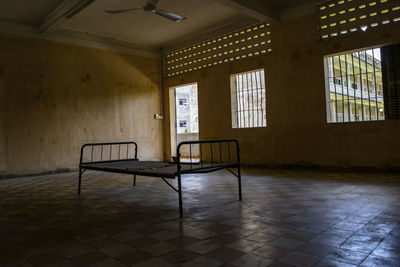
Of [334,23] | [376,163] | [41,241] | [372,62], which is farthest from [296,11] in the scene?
[41,241]

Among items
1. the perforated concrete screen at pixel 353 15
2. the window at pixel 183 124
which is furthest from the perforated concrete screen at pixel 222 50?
the window at pixel 183 124

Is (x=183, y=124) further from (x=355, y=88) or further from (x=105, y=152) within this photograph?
(x=355, y=88)

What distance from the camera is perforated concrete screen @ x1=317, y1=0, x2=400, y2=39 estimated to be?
614 centimetres

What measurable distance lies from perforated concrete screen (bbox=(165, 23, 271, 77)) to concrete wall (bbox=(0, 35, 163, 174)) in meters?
1.10

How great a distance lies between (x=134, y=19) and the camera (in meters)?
8.14

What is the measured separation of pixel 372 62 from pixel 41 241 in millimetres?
7325

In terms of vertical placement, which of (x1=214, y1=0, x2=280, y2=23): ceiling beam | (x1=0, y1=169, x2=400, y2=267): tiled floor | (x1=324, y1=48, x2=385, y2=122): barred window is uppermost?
(x1=214, y1=0, x2=280, y2=23): ceiling beam

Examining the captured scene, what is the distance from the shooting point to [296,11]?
24.2ft

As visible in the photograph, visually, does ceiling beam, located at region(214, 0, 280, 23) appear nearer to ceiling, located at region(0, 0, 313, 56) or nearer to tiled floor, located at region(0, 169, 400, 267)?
ceiling, located at region(0, 0, 313, 56)

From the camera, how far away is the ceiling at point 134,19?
705cm

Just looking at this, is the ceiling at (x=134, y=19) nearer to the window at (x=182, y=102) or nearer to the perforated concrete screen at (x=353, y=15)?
the perforated concrete screen at (x=353, y=15)

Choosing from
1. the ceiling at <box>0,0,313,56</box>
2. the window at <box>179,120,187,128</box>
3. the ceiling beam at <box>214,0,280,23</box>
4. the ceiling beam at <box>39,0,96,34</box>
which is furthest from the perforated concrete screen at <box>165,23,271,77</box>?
the window at <box>179,120,187,128</box>

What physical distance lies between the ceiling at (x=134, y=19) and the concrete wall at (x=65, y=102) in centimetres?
46

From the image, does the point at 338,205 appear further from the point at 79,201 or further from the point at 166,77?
the point at 166,77
